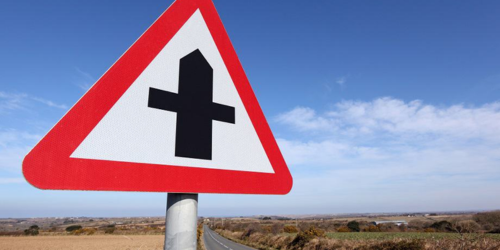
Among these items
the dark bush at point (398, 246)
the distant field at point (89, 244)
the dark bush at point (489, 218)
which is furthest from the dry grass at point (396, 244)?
the dark bush at point (489, 218)

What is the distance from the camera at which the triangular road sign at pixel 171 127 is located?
94 cm

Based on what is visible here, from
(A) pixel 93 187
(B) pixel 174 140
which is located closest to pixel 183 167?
(B) pixel 174 140

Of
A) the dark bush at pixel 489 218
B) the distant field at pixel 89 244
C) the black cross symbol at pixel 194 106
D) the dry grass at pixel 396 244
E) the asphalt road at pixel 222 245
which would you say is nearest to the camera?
the black cross symbol at pixel 194 106

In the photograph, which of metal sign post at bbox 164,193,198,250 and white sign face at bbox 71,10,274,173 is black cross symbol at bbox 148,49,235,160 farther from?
metal sign post at bbox 164,193,198,250

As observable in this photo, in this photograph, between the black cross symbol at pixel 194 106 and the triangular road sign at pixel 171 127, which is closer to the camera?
the triangular road sign at pixel 171 127

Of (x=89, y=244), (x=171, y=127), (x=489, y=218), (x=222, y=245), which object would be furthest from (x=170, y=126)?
(x=489, y=218)

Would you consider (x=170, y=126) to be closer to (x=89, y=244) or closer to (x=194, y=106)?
(x=194, y=106)

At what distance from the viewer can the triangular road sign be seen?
94cm

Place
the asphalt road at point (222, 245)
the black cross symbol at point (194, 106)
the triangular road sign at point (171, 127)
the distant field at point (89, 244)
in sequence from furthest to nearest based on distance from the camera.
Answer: the distant field at point (89, 244) → the asphalt road at point (222, 245) → the black cross symbol at point (194, 106) → the triangular road sign at point (171, 127)

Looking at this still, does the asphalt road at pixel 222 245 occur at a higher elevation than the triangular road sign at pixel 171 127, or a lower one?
lower

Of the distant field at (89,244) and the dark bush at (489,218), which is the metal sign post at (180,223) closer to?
the distant field at (89,244)

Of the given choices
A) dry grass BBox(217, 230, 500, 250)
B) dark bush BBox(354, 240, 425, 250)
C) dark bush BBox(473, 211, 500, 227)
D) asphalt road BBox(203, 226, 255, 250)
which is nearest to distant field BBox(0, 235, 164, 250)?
asphalt road BBox(203, 226, 255, 250)

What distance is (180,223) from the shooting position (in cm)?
105

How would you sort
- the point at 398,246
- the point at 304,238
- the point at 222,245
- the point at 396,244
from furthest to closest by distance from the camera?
the point at 222,245, the point at 304,238, the point at 396,244, the point at 398,246
